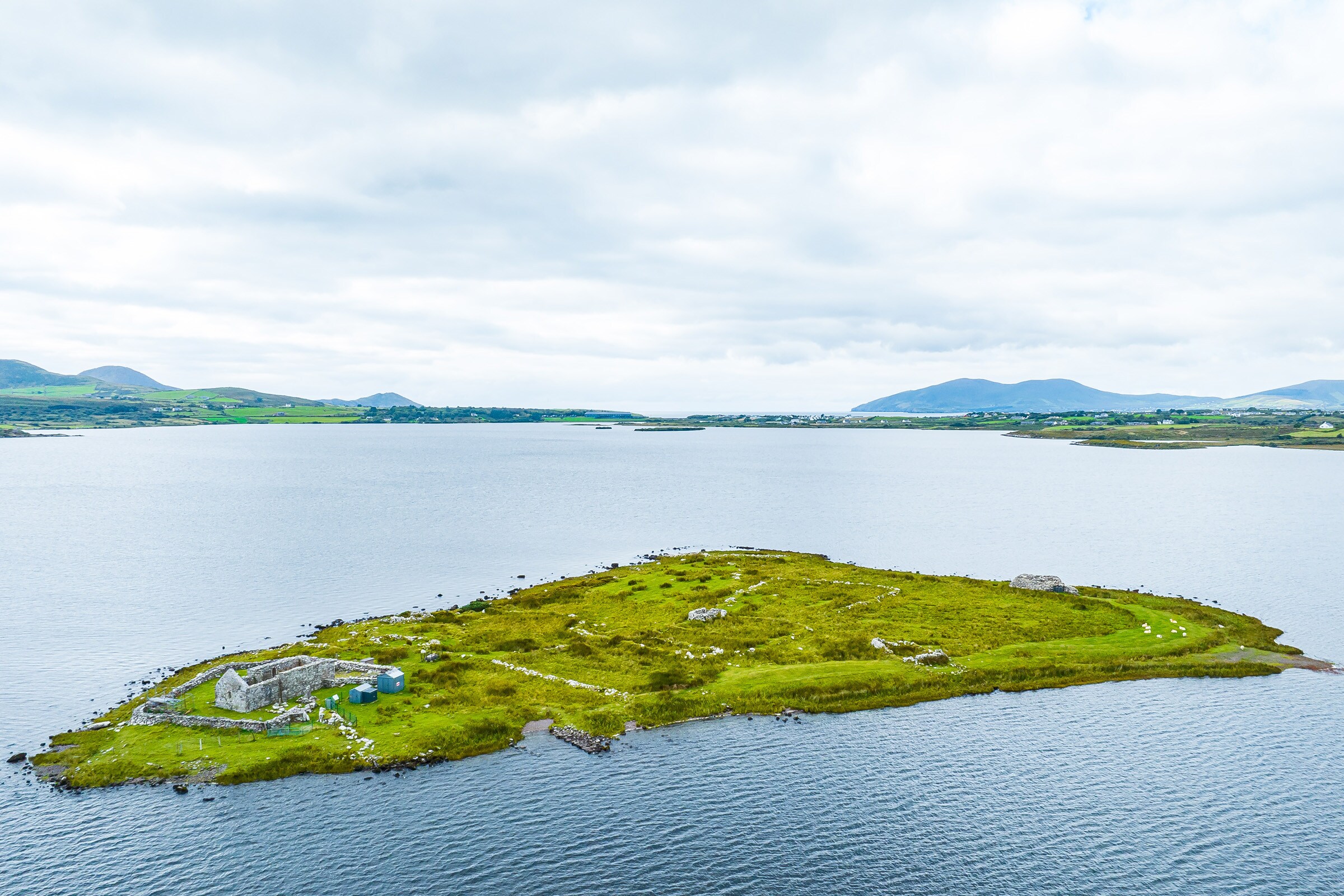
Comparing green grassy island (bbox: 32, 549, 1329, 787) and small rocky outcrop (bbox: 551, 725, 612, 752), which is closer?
green grassy island (bbox: 32, 549, 1329, 787)

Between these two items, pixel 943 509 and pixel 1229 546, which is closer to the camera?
pixel 1229 546

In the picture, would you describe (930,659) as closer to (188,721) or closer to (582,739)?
(582,739)

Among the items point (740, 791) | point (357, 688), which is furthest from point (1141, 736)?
point (357, 688)

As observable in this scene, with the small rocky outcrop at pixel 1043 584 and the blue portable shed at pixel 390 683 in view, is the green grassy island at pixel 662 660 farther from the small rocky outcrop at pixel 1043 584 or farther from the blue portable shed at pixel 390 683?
the small rocky outcrop at pixel 1043 584

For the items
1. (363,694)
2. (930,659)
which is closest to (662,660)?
(930,659)

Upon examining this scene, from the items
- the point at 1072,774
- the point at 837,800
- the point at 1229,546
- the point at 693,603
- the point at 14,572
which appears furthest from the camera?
the point at 1229,546

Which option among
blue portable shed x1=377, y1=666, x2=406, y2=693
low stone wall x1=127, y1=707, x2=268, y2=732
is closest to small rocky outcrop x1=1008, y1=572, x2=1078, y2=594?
blue portable shed x1=377, y1=666, x2=406, y2=693

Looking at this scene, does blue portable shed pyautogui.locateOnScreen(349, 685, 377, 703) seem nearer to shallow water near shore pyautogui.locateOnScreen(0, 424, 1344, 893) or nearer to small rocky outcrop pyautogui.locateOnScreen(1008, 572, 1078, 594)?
shallow water near shore pyautogui.locateOnScreen(0, 424, 1344, 893)

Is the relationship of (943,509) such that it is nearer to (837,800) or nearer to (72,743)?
(837,800)
